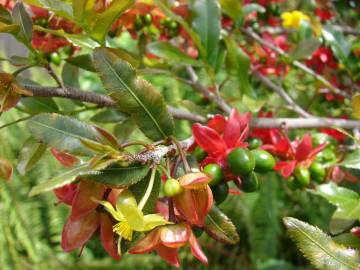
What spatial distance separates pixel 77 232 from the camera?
0.50 meters

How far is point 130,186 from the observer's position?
47cm

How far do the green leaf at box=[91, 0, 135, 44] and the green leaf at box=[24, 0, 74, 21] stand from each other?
1.5 inches

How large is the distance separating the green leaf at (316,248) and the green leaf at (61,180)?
22 cm

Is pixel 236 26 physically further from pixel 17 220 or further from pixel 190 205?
pixel 17 220

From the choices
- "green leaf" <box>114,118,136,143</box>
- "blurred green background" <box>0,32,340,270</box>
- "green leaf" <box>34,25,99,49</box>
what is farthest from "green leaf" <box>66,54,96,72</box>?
→ "blurred green background" <box>0,32,340,270</box>

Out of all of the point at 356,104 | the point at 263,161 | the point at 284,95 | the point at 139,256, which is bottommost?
the point at 139,256

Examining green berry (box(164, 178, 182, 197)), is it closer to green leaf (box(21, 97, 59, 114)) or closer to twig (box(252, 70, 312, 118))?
green leaf (box(21, 97, 59, 114))

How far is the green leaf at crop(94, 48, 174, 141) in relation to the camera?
0.50 m

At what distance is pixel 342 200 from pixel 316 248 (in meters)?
0.21

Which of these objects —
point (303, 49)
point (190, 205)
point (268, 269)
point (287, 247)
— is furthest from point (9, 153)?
point (190, 205)

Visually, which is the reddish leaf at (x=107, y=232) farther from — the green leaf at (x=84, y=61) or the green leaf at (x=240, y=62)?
the green leaf at (x=240, y=62)

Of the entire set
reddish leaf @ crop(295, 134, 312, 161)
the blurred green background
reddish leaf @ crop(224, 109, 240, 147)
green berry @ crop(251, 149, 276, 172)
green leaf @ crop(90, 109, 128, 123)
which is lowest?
the blurred green background

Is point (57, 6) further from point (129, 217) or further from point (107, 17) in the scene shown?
point (129, 217)

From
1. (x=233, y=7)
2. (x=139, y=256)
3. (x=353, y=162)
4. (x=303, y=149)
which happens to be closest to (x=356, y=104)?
(x=353, y=162)
